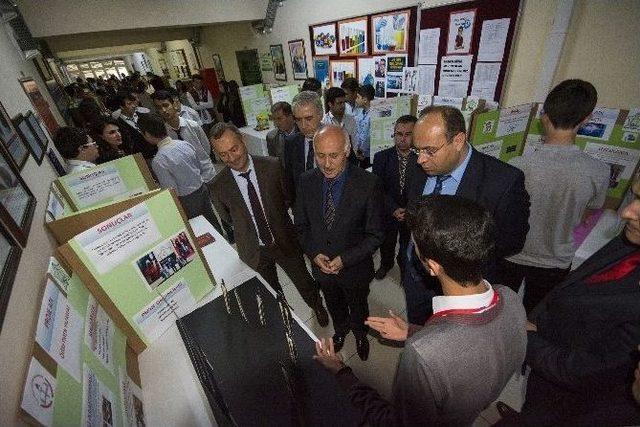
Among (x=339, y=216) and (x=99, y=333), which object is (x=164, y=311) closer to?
(x=99, y=333)

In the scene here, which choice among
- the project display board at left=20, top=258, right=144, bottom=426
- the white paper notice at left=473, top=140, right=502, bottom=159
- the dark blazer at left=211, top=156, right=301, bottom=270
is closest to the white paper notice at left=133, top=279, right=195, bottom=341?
the project display board at left=20, top=258, right=144, bottom=426

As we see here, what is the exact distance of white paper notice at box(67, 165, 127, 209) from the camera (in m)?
1.79

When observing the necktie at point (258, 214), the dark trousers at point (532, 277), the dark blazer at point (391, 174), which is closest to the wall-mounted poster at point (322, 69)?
the dark blazer at point (391, 174)

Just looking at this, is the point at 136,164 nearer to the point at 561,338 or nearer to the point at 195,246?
the point at 195,246

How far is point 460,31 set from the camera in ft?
11.0

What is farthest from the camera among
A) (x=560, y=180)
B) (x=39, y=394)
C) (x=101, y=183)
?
(x=101, y=183)

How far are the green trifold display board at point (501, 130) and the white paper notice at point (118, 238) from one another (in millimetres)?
2703

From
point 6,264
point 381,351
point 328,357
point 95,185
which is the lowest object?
point 381,351

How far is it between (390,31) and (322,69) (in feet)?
5.78

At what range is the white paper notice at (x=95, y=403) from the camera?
0.77 metres

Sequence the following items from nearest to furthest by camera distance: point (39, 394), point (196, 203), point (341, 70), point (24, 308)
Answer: point (39, 394) → point (24, 308) → point (196, 203) → point (341, 70)

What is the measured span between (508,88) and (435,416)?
359 centimetres

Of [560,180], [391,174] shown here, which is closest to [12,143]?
[391,174]

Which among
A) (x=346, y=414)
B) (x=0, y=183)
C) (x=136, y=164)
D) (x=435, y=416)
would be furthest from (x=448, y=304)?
(x=136, y=164)
